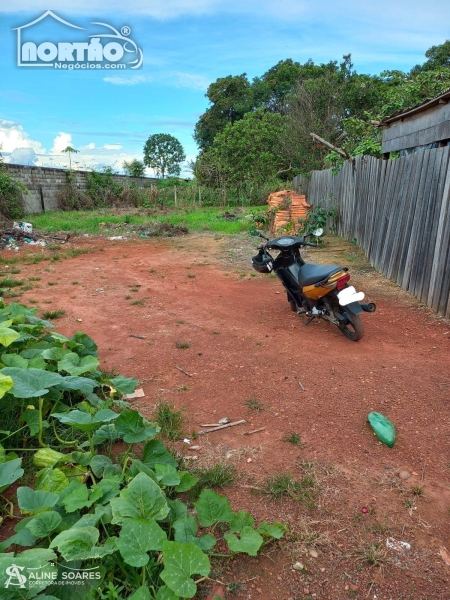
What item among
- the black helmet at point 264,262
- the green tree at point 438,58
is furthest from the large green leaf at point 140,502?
the green tree at point 438,58

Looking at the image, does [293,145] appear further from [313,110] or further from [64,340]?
[64,340]

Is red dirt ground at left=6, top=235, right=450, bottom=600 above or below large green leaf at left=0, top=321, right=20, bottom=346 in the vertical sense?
below

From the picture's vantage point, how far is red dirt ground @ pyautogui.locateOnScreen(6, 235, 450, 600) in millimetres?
1651

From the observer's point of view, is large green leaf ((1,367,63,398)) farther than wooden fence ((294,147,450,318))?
No

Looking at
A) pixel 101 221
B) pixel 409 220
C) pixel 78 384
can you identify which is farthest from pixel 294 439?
pixel 101 221

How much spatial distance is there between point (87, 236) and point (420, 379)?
986 cm

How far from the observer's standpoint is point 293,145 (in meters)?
19.2

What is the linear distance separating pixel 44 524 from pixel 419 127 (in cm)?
714

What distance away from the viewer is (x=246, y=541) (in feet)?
5.33

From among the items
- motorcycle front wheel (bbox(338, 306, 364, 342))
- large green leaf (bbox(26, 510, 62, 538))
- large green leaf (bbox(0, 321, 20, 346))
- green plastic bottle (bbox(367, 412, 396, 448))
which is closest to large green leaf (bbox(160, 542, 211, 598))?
large green leaf (bbox(26, 510, 62, 538))

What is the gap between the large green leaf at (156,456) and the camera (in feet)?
6.69

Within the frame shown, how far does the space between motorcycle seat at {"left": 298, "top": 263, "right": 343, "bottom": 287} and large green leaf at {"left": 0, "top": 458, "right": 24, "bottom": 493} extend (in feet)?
9.47

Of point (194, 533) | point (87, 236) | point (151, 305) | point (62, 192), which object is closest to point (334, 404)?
point (194, 533)

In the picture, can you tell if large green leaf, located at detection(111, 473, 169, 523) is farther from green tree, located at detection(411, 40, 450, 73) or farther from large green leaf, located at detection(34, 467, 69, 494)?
green tree, located at detection(411, 40, 450, 73)
